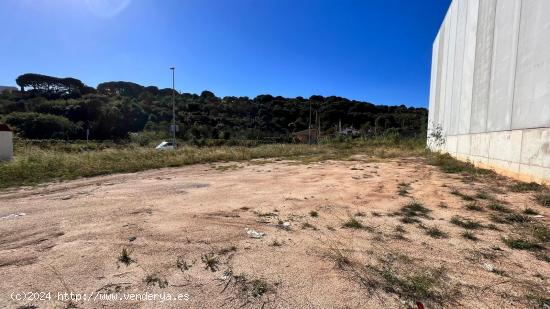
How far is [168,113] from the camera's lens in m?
56.8

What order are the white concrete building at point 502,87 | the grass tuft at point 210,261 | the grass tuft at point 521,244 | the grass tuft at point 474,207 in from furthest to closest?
the white concrete building at point 502,87 → the grass tuft at point 474,207 → the grass tuft at point 521,244 → the grass tuft at point 210,261

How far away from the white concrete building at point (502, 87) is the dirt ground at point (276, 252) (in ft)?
5.81

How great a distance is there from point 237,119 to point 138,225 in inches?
2326

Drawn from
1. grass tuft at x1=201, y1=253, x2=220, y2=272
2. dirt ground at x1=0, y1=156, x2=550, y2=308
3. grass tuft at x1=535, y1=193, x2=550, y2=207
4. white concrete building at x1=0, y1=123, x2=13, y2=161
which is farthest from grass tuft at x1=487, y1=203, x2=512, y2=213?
white concrete building at x1=0, y1=123, x2=13, y2=161

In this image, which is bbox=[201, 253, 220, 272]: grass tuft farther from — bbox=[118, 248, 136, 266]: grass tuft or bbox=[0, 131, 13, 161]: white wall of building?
bbox=[0, 131, 13, 161]: white wall of building

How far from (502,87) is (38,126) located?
4970cm

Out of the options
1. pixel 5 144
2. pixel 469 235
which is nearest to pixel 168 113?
pixel 5 144

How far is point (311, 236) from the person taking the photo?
375 centimetres

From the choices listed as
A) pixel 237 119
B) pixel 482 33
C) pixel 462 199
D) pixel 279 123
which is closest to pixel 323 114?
pixel 279 123

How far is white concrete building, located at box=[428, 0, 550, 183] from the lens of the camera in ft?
20.8

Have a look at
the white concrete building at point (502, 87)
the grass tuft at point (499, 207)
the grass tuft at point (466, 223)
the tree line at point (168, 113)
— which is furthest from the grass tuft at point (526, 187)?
the tree line at point (168, 113)

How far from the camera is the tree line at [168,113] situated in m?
43.1

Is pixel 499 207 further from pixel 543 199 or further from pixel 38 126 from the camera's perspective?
pixel 38 126

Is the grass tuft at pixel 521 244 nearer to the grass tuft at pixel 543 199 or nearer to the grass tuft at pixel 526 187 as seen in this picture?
the grass tuft at pixel 543 199
